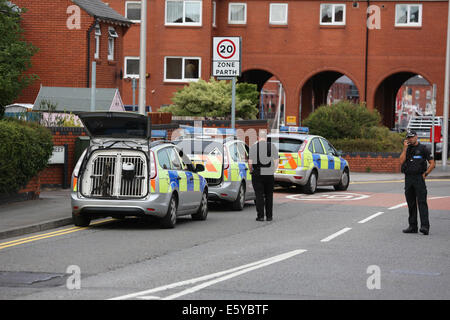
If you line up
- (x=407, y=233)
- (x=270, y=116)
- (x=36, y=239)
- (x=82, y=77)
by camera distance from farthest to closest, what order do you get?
(x=270, y=116) < (x=82, y=77) < (x=407, y=233) < (x=36, y=239)

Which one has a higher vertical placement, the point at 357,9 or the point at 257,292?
the point at 357,9

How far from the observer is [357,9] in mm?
50531

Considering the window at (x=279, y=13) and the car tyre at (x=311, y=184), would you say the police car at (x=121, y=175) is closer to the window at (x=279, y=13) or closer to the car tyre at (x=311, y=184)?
the car tyre at (x=311, y=184)

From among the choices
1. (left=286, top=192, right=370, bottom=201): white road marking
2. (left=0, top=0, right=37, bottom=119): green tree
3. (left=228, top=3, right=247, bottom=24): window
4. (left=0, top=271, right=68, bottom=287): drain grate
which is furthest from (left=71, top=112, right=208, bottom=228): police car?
(left=228, top=3, right=247, bottom=24): window

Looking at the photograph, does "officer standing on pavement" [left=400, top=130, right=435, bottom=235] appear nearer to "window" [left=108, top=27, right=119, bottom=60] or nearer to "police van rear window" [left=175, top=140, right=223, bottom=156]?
"police van rear window" [left=175, top=140, right=223, bottom=156]

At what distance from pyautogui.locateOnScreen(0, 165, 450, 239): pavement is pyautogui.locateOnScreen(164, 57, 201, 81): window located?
89.7 ft

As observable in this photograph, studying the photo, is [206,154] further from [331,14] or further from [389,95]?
[389,95]

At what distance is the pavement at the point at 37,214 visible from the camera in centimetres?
1488

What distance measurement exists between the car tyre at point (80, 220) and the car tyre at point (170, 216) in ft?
4.35

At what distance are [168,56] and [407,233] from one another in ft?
115

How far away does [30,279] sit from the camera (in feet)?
33.3
